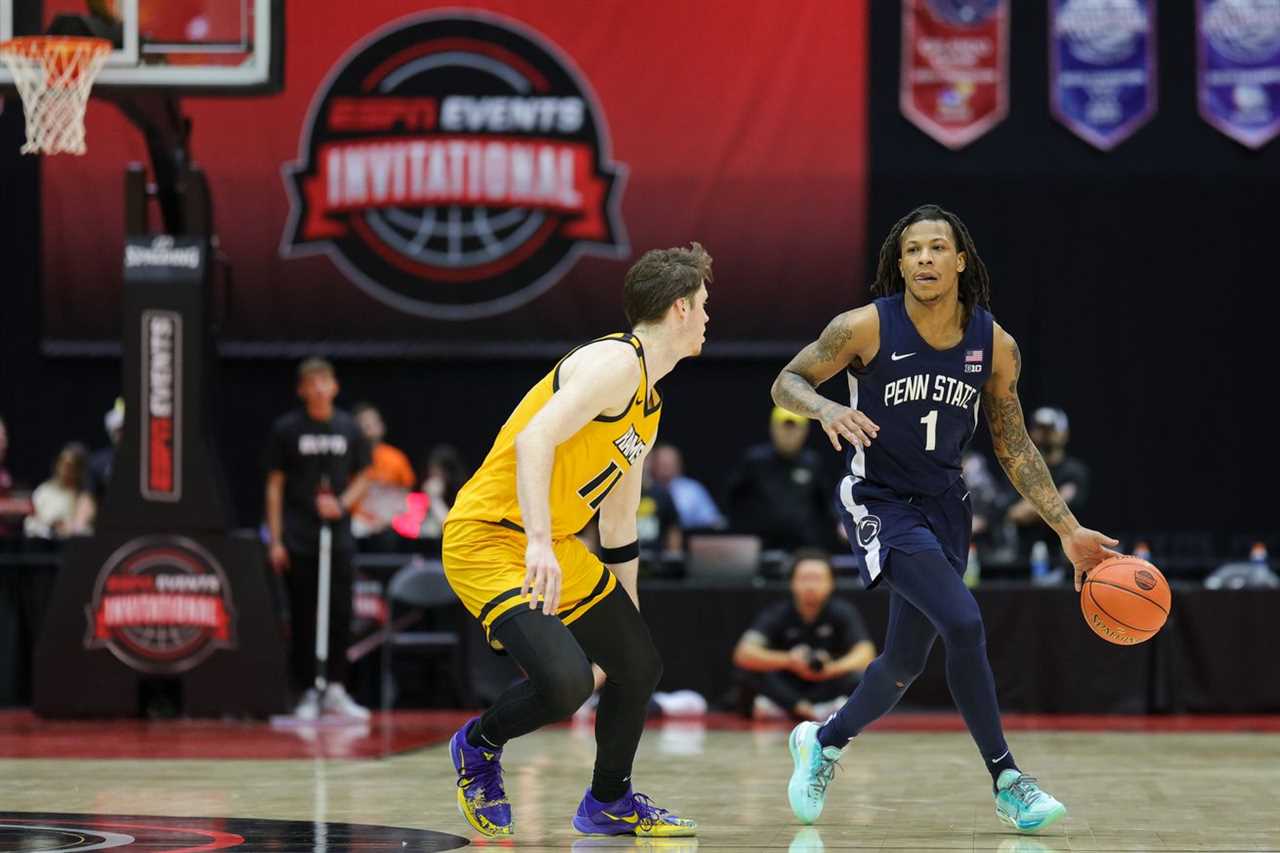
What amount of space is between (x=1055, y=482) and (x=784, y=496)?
182 centimetres

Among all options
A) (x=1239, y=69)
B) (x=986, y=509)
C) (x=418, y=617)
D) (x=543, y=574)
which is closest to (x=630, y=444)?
(x=543, y=574)

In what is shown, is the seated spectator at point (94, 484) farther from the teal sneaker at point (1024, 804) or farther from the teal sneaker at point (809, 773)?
the teal sneaker at point (1024, 804)

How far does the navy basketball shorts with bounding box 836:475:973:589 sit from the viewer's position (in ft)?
18.5

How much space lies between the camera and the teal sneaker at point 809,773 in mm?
5652

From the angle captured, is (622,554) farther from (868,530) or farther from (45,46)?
(45,46)

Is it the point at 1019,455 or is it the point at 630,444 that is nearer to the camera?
the point at 630,444

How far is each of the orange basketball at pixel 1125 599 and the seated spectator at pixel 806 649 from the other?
15.7ft

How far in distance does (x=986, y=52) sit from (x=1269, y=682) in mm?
6732

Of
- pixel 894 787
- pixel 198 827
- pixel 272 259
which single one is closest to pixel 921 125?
pixel 272 259

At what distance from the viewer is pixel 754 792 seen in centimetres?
667

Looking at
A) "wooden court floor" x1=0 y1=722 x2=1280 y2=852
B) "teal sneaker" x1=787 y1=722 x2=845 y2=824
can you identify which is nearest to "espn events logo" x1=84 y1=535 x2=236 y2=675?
"wooden court floor" x1=0 y1=722 x2=1280 y2=852

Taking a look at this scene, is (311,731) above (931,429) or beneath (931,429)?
beneath

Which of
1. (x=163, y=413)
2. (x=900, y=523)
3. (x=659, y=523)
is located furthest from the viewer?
(x=659, y=523)

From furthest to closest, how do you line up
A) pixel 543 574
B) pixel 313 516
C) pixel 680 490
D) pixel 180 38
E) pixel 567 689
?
1. pixel 680 490
2. pixel 313 516
3. pixel 180 38
4. pixel 567 689
5. pixel 543 574
